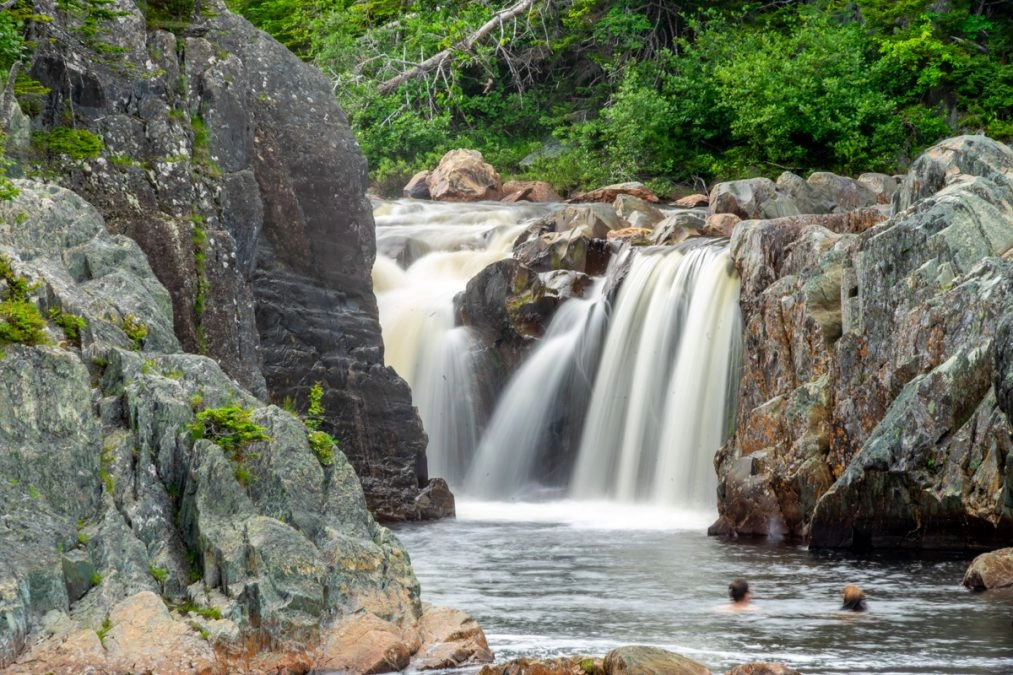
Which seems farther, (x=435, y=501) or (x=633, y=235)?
(x=633, y=235)

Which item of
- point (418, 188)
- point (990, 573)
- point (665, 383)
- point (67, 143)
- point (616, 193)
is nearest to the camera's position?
point (990, 573)

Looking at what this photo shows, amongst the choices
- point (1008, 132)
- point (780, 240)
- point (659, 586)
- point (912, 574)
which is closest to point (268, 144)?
point (780, 240)

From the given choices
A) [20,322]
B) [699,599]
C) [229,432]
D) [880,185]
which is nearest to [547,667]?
[229,432]

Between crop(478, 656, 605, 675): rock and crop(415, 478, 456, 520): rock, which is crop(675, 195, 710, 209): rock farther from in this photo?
crop(478, 656, 605, 675): rock

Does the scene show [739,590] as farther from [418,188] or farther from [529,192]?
[418,188]

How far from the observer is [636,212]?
29766 millimetres

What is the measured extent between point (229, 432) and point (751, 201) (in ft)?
61.7

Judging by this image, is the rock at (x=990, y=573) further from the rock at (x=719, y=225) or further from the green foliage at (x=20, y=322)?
the rock at (x=719, y=225)

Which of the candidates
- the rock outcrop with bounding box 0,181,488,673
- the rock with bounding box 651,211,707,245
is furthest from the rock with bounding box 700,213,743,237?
the rock outcrop with bounding box 0,181,488,673

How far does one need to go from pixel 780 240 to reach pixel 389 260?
374 inches

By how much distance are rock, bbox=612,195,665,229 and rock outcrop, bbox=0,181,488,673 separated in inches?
702

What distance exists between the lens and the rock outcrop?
9.78 metres

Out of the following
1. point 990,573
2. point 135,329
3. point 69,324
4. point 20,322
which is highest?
point 135,329

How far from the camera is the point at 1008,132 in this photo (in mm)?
32156
